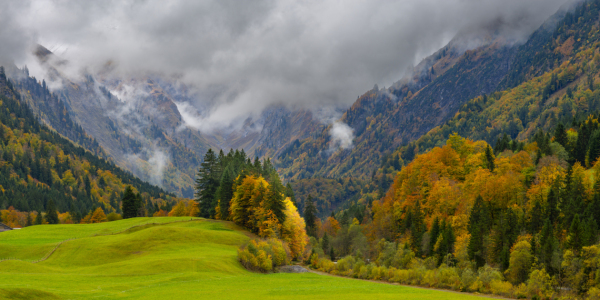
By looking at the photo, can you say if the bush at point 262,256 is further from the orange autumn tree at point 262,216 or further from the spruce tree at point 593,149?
the spruce tree at point 593,149

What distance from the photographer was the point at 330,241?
141 m

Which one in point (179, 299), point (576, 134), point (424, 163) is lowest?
point (179, 299)

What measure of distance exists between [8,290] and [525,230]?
80.9m

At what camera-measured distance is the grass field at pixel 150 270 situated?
46375mm

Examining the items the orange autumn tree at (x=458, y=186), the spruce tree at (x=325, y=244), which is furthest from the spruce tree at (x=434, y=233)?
the spruce tree at (x=325, y=244)

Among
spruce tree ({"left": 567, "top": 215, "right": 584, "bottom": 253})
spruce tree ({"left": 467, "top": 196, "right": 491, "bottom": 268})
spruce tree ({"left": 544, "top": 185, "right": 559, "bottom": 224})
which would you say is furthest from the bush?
spruce tree ({"left": 567, "top": 215, "right": 584, "bottom": 253})

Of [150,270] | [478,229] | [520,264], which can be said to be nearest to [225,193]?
[150,270]

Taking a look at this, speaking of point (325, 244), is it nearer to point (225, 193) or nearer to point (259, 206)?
point (225, 193)

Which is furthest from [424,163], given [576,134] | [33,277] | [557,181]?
[33,277]

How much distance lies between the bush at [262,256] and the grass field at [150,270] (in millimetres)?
2338

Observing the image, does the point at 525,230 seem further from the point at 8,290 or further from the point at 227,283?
the point at 8,290

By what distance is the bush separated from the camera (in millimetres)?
79875

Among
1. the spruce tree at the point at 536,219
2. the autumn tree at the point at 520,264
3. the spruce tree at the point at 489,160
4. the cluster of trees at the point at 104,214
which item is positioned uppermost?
the spruce tree at the point at 489,160

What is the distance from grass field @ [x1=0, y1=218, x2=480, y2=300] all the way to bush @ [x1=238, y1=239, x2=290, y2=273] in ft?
7.67
